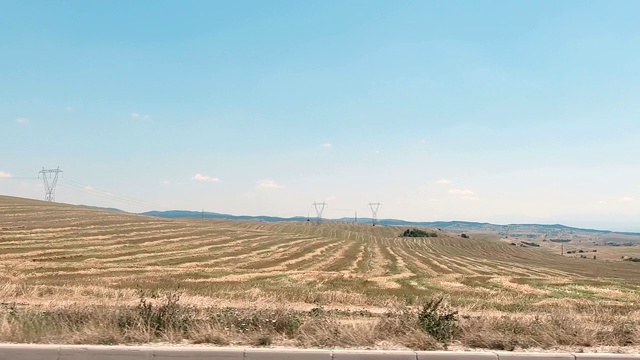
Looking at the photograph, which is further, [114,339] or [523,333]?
[523,333]

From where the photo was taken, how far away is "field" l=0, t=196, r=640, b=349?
9625mm

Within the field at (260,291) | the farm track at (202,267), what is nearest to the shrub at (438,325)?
the field at (260,291)

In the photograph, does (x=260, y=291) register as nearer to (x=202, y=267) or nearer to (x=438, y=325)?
(x=438, y=325)

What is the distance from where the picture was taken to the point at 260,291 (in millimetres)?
24547

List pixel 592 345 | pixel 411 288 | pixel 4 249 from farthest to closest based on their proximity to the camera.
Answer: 1. pixel 4 249
2. pixel 411 288
3. pixel 592 345

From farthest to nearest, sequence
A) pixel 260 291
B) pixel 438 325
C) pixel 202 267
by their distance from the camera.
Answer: pixel 202 267 < pixel 260 291 < pixel 438 325

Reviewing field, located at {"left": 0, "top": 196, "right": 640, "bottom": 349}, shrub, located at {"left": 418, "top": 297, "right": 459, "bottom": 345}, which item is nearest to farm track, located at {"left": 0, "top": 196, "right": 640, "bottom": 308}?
Result: field, located at {"left": 0, "top": 196, "right": 640, "bottom": 349}

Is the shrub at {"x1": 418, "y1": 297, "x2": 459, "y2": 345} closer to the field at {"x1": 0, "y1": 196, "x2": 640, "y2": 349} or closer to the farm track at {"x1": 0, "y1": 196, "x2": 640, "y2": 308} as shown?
the field at {"x1": 0, "y1": 196, "x2": 640, "y2": 349}

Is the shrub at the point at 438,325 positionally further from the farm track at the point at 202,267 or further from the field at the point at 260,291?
the farm track at the point at 202,267

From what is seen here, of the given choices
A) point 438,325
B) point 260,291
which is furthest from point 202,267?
point 438,325

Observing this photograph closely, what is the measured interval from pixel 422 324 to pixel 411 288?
22370mm

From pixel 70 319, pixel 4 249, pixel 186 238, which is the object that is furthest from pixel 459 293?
pixel 186 238

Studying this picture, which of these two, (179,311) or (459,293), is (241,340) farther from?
(459,293)

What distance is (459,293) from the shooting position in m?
29.1
